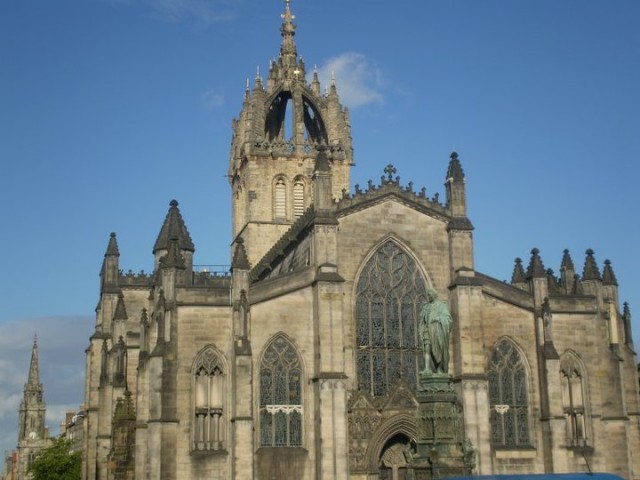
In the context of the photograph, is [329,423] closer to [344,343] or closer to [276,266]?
[344,343]

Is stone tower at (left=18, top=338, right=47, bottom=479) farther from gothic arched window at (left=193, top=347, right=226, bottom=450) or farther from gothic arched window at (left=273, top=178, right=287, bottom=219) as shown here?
gothic arched window at (left=193, top=347, right=226, bottom=450)

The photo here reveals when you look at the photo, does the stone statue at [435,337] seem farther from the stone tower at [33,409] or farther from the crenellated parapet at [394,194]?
the stone tower at [33,409]

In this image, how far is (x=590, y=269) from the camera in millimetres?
46250

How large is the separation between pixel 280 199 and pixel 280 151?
299 centimetres

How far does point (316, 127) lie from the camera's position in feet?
209

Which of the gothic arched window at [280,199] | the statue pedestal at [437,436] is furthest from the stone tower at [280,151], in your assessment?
the statue pedestal at [437,436]

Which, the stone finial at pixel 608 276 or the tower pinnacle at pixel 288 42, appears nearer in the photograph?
the stone finial at pixel 608 276

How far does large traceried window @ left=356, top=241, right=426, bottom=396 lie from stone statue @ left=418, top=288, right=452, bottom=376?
13.7 m

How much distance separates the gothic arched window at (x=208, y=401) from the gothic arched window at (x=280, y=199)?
20.7 meters

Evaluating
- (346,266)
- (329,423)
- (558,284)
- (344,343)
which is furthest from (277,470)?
(558,284)

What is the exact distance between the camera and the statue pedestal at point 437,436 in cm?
2639

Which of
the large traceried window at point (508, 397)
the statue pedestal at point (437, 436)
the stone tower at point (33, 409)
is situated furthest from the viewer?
the stone tower at point (33, 409)

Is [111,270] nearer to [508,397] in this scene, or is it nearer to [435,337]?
[508,397]

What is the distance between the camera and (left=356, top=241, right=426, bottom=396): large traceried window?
42.1m
